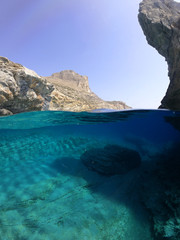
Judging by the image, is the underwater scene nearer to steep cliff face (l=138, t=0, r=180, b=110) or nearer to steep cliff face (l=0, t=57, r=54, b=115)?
steep cliff face (l=0, t=57, r=54, b=115)

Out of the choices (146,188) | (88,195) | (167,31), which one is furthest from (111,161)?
(167,31)

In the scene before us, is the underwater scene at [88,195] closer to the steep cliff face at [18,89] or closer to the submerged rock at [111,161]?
the submerged rock at [111,161]

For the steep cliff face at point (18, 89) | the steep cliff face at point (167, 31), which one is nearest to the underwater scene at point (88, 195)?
Answer: the steep cliff face at point (18, 89)

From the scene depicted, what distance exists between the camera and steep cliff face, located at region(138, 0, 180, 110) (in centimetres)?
838

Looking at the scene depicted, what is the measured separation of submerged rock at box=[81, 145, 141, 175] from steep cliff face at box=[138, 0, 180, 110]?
6.36 metres

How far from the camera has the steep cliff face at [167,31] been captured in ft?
27.5

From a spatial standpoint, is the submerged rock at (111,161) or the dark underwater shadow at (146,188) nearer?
the dark underwater shadow at (146,188)

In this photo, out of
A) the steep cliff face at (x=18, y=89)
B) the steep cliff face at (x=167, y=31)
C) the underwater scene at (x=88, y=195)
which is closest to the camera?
the underwater scene at (x=88, y=195)

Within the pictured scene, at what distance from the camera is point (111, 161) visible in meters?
5.54

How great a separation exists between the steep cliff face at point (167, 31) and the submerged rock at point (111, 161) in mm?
6364

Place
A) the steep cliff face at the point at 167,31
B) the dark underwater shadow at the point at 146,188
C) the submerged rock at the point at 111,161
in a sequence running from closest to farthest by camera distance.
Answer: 1. the dark underwater shadow at the point at 146,188
2. the submerged rock at the point at 111,161
3. the steep cliff face at the point at 167,31

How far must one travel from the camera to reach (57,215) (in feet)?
9.62

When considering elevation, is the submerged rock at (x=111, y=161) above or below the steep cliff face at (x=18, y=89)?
below

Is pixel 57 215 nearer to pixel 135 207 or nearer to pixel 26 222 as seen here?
pixel 26 222
